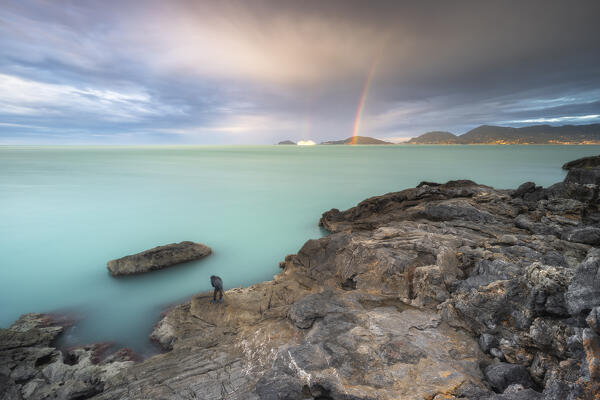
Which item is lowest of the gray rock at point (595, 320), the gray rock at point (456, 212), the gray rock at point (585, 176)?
the gray rock at point (456, 212)

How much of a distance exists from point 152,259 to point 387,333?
10731 millimetres

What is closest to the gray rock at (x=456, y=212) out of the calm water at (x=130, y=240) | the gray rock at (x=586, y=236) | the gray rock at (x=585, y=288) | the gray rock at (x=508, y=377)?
the gray rock at (x=586, y=236)

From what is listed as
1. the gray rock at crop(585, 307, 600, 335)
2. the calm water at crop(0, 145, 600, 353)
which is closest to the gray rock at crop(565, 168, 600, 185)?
the gray rock at crop(585, 307, 600, 335)

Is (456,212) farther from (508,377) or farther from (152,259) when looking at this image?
(152,259)

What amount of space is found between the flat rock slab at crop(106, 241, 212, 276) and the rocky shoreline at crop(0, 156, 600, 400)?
3.19 metres

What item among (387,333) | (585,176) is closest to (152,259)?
(387,333)

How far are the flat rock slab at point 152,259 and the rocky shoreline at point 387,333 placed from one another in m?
3.19

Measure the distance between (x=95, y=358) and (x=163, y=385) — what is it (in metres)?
3.40

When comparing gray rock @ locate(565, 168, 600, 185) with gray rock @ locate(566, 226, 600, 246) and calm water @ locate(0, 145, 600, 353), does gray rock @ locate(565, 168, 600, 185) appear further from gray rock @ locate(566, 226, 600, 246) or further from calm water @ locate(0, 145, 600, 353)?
calm water @ locate(0, 145, 600, 353)

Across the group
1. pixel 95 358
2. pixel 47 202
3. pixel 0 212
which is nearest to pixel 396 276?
pixel 95 358

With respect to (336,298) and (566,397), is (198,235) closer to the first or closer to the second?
(336,298)

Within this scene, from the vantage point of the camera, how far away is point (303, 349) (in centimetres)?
532

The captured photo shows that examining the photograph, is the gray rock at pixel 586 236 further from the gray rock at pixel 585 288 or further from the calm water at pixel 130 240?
the calm water at pixel 130 240

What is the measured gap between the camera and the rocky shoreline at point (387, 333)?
417 centimetres
